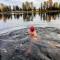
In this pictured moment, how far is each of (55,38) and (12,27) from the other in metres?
0.37

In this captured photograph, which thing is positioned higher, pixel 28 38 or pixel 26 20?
pixel 26 20

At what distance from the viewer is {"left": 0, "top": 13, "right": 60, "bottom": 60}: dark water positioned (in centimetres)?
113

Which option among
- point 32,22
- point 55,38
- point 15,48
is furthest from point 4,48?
point 55,38

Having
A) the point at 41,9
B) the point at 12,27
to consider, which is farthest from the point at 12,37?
the point at 41,9

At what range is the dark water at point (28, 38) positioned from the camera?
113cm

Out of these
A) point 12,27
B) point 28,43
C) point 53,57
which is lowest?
point 53,57

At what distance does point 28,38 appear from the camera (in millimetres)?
1160

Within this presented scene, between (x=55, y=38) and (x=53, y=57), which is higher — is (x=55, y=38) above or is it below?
above

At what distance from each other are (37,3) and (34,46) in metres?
0.36

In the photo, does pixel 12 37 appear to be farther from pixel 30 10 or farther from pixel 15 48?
pixel 30 10

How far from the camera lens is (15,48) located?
3.82ft

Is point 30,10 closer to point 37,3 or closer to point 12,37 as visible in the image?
point 37,3

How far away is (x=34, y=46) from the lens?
1.15m

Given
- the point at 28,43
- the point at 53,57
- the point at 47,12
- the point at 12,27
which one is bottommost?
the point at 53,57
